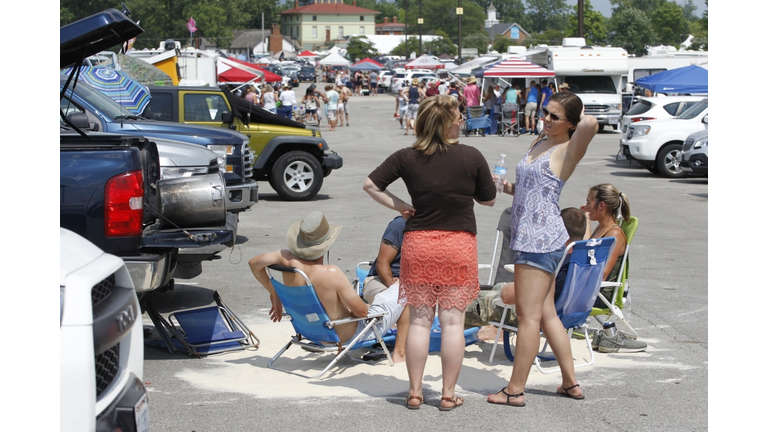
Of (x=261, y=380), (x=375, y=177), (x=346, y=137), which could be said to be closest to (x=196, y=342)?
(x=261, y=380)

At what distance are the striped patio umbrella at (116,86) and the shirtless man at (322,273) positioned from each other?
6669 millimetres

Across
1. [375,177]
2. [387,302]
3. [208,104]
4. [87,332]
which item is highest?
[208,104]

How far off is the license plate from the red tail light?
2.36 m

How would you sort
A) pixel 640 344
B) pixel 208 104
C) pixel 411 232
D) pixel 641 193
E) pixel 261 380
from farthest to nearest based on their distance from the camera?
pixel 641 193 → pixel 208 104 → pixel 640 344 → pixel 261 380 → pixel 411 232

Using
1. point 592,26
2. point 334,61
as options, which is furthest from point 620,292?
point 592,26

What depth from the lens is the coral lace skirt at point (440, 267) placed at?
4.52 m

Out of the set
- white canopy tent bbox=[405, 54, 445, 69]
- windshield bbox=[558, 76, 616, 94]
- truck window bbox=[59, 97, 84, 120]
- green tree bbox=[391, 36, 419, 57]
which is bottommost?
truck window bbox=[59, 97, 84, 120]

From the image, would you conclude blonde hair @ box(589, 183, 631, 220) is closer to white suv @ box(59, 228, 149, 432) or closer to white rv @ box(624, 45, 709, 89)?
white suv @ box(59, 228, 149, 432)

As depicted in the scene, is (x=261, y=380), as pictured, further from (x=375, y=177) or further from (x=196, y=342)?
(x=375, y=177)

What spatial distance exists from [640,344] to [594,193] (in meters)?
1.14

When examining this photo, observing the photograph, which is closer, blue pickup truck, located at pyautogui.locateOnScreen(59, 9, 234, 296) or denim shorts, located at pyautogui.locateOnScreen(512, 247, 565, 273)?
denim shorts, located at pyautogui.locateOnScreen(512, 247, 565, 273)

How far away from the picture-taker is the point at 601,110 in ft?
93.8

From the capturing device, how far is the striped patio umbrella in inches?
445

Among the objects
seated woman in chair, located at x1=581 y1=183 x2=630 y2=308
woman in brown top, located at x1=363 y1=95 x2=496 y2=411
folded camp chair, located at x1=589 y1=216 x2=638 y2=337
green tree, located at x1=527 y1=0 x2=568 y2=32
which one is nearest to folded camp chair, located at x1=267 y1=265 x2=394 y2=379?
woman in brown top, located at x1=363 y1=95 x2=496 y2=411
